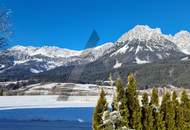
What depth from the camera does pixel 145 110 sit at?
16531 millimetres

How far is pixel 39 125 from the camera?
80.7ft

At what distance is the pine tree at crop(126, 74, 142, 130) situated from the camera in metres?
15.2

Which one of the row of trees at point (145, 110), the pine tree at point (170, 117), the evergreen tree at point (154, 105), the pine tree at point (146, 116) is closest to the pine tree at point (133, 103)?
the row of trees at point (145, 110)

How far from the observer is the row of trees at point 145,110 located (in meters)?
14.4

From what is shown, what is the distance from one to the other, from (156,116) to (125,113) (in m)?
2.60

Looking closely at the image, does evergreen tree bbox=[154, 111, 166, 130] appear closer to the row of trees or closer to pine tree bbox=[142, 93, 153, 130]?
the row of trees

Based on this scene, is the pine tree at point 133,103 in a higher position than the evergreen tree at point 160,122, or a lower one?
higher

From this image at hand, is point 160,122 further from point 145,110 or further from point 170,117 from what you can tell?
point 145,110

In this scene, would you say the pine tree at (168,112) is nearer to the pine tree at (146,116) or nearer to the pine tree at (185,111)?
the pine tree at (185,111)

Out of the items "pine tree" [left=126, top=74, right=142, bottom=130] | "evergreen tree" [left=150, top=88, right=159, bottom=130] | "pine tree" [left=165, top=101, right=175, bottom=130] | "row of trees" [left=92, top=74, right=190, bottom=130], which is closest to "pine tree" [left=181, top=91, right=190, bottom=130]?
"row of trees" [left=92, top=74, right=190, bottom=130]

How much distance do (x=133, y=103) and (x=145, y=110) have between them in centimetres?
131

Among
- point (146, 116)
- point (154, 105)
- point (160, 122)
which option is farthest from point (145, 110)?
point (160, 122)

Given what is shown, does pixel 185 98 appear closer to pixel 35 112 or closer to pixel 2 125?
pixel 2 125

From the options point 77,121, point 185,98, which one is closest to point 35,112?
point 77,121
